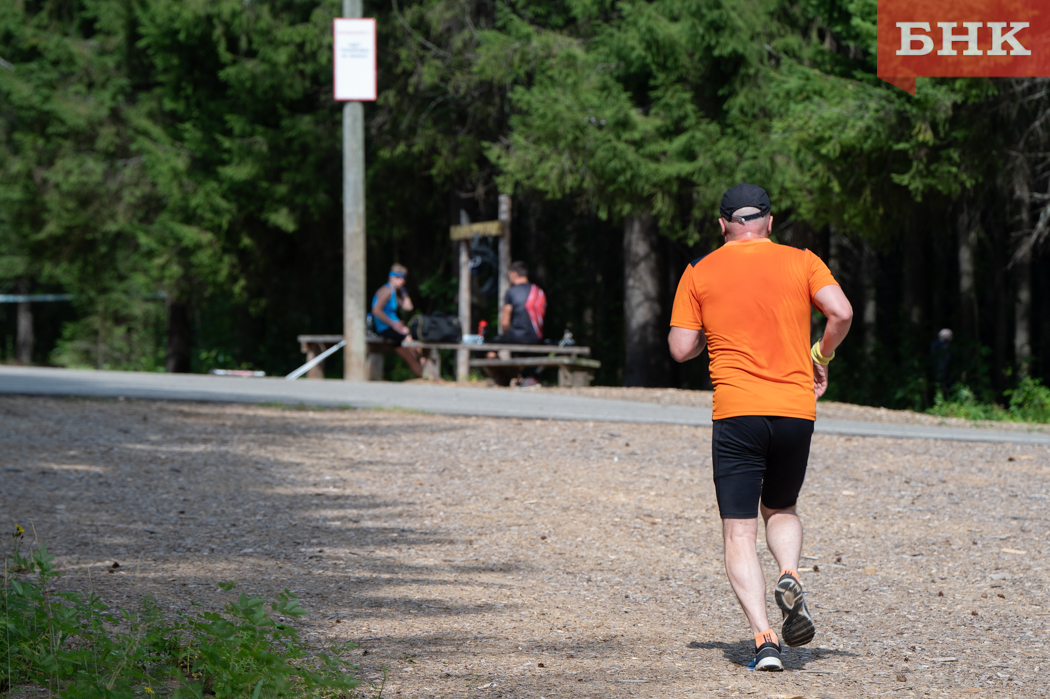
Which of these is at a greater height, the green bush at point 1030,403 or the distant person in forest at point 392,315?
the distant person in forest at point 392,315

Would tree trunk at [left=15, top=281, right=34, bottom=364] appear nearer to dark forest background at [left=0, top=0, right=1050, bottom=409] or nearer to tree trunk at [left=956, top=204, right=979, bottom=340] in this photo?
dark forest background at [left=0, top=0, right=1050, bottom=409]

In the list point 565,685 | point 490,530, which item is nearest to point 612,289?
point 490,530

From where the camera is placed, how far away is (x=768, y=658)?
4.21m

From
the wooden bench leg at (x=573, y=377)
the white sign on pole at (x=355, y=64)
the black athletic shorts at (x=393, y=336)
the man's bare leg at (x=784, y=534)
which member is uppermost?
the white sign on pole at (x=355, y=64)

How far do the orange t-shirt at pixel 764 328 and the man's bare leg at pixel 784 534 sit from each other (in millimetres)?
429

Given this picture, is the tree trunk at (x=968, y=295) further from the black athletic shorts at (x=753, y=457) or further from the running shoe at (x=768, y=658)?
the running shoe at (x=768, y=658)

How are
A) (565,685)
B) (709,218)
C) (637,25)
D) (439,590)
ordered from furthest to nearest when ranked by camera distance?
(709,218), (637,25), (439,590), (565,685)

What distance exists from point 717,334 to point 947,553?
3079 mm

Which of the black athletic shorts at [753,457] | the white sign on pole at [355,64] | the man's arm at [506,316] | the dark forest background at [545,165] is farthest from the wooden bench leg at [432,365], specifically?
the black athletic shorts at [753,457]

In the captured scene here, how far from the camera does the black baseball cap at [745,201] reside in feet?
14.4

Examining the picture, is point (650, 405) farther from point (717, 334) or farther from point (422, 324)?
point (717, 334)

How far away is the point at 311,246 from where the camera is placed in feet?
75.9

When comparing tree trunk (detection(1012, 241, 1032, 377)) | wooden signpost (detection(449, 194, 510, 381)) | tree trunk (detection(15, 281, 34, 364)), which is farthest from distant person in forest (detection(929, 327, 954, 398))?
tree trunk (detection(15, 281, 34, 364))

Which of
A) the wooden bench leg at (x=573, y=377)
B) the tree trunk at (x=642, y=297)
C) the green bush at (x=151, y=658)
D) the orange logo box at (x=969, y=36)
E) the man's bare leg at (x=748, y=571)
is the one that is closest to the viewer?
the green bush at (x=151, y=658)
